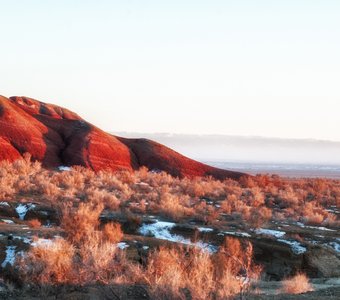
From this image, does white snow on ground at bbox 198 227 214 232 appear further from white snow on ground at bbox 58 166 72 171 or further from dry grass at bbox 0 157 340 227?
white snow on ground at bbox 58 166 72 171

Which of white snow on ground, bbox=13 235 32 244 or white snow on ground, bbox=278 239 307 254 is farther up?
white snow on ground, bbox=13 235 32 244

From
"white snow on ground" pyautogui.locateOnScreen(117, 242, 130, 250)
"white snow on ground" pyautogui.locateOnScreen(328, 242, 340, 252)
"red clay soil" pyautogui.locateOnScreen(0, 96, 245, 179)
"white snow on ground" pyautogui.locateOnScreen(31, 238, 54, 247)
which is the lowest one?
"white snow on ground" pyautogui.locateOnScreen(328, 242, 340, 252)

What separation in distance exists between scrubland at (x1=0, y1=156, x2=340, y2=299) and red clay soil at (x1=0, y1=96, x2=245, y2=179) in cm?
175

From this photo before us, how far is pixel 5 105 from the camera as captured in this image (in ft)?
115

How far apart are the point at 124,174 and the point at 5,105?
35.5 feet

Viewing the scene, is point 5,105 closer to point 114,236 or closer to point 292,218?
point 292,218

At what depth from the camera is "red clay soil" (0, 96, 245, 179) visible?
3316 cm

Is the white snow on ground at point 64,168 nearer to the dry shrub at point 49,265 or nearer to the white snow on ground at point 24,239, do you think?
the white snow on ground at point 24,239

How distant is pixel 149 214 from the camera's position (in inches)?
757

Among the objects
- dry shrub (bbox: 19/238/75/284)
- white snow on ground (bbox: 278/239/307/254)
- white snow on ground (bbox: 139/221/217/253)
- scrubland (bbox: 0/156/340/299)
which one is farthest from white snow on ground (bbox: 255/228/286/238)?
dry shrub (bbox: 19/238/75/284)

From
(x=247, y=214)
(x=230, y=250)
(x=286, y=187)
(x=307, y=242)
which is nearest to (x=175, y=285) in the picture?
(x=230, y=250)

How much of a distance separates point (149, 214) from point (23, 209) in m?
4.60

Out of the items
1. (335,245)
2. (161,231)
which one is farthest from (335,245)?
(161,231)

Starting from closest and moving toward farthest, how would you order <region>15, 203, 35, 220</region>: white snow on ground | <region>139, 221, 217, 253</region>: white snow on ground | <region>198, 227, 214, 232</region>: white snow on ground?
<region>139, 221, 217, 253</region>: white snow on ground, <region>198, 227, 214, 232</region>: white snow on ground, <region>15, 203, 35, 220</region>: white snow on ground
